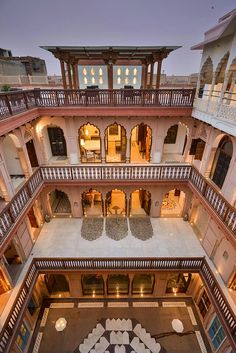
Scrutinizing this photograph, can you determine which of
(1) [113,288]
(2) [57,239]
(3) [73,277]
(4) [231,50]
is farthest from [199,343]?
(4) [231,50]

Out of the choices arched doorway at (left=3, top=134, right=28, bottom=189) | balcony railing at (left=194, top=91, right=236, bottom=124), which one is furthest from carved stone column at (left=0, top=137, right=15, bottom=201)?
balcony railing at (left=194, top=91, right=236, bottom=124)

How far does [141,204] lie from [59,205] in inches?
252

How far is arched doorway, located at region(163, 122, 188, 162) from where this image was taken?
46.4 feet

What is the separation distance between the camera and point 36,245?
38.3 ft

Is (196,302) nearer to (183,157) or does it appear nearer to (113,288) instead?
(113,288)

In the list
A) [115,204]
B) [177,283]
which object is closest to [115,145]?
[115,204]

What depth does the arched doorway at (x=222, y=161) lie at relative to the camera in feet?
32.4

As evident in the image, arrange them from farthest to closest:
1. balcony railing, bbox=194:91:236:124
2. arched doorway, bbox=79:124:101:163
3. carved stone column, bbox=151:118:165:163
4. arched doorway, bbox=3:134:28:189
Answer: arched doorway, bbox=79:124:101:163 → carved stone column, bbox=151:118:165:163 → arched doorway, bbox=3:134:28:189 → balcony railing, bbox=194:91:236:124

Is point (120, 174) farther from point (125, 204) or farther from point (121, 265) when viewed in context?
point (121, 265)

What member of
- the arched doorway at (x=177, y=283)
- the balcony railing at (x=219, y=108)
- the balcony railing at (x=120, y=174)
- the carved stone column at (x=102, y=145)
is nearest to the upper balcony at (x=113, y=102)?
the balcony railing at (x=219, y=108)

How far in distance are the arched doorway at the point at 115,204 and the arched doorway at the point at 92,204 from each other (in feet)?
2.01

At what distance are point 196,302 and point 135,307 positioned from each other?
12.5ft

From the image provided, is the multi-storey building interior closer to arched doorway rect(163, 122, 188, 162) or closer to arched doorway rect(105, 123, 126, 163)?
arched doorway rect(105, 123, 126, 163)

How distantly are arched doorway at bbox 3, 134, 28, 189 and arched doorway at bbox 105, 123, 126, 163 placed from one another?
5.46m
